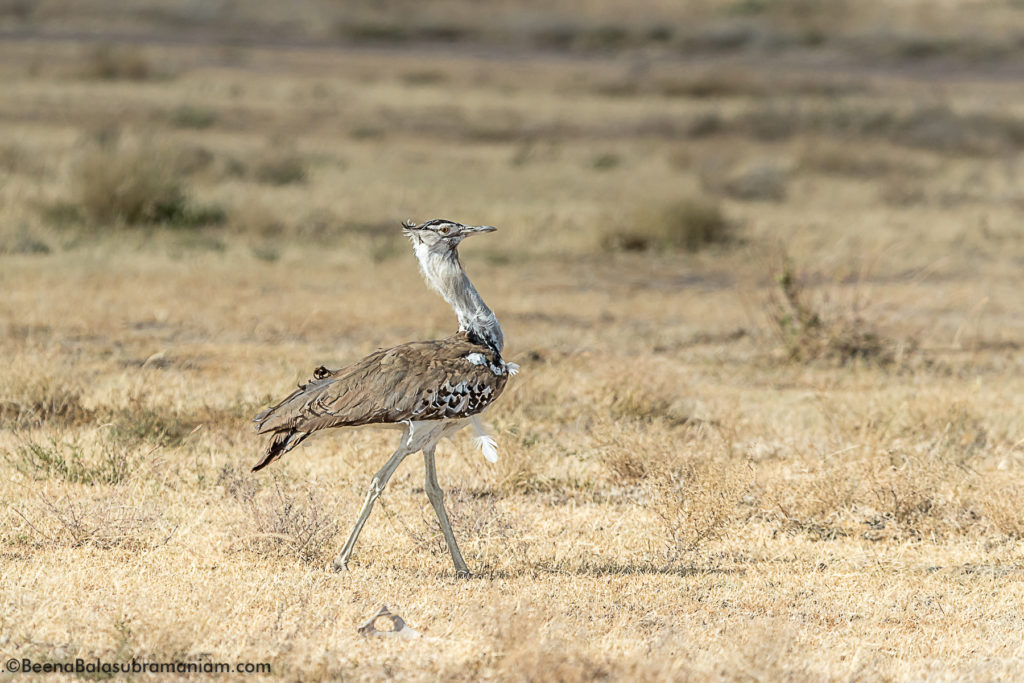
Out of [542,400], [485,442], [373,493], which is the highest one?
[485,442]

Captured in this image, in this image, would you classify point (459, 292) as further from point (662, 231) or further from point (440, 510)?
point (662, 231)

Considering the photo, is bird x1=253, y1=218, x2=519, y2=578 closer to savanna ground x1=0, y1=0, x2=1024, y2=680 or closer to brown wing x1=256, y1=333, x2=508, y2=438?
brown wing x1=256, y1=333, x2=508, y2=438

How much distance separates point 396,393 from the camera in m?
5.46

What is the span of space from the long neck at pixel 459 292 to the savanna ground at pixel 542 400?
100 centimetres

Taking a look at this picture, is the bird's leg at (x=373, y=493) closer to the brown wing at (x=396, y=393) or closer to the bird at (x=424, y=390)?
the bird at (x=424, y=390)

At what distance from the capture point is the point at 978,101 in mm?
35844

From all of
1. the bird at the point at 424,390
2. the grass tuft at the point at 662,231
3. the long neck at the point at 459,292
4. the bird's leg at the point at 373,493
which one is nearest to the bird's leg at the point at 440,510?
the bird at the point at 424,390

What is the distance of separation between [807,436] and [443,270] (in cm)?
345

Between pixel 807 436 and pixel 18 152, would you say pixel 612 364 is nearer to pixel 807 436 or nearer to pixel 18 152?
pixel 807 436

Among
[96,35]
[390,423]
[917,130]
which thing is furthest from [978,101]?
[390,423]

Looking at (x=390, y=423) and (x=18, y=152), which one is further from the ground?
(x=390, y=423)

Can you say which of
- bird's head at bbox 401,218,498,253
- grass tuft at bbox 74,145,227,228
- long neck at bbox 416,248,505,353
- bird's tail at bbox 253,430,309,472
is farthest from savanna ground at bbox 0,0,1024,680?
bird's head at bbox 401,218,498,253

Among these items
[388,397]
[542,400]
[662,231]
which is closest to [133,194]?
[662,231]

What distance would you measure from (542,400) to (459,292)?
318 cm
